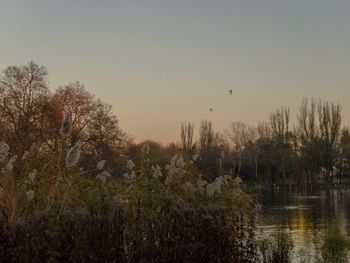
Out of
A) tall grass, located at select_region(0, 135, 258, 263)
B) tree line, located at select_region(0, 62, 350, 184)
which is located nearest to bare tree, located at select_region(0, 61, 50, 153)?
tree line, located at select_region(0, 62, 350, 184)

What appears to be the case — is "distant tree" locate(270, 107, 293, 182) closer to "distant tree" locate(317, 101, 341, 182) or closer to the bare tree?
"distant tree" locate(317, 101, 341, 182)

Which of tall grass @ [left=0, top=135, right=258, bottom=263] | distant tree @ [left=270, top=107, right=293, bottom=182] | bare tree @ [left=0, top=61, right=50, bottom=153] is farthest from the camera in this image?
distant tree @ [left=270, top=107, right=293, bottom=182]

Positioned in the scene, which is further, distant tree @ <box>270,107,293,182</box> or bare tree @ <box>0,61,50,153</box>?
distant tree @ <box>270,107,293,182</box>

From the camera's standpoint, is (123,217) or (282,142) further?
(282,142)

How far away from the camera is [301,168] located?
7162 centimetres

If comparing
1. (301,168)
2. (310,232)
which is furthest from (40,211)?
(301,168)

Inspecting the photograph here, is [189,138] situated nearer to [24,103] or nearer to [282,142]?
[282,142]

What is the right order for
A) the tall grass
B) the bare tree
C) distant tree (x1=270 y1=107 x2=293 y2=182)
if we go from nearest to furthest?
the tall grass
the bare tree
distant tree (x1=270 y1=107 x2=293 y2=182)

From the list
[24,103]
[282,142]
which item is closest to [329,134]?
[282,142]

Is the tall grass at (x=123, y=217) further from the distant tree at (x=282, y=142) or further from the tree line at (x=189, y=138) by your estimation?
the distant tree at (x=282, y=142)

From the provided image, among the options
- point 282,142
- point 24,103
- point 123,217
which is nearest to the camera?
point 123,217

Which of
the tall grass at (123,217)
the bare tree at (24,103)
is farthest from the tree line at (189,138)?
the tall grass at (123,217)

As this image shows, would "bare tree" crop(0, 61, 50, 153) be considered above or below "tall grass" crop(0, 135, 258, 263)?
above

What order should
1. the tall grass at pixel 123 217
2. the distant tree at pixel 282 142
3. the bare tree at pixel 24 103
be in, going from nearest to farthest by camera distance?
the tall grass at pixel 123 217, the bare tree at pixel 24 103, the distant tree at pixel 282 142
